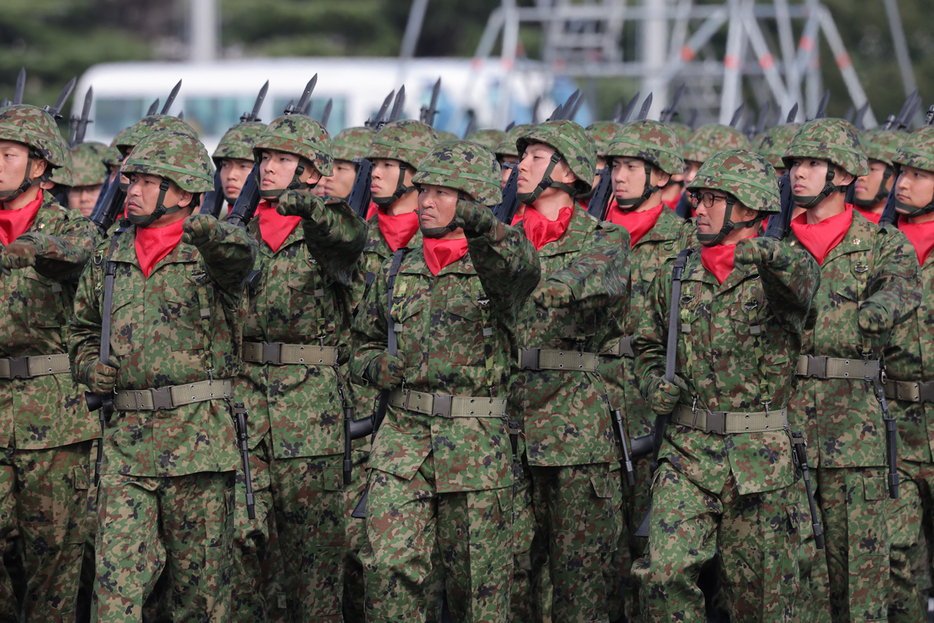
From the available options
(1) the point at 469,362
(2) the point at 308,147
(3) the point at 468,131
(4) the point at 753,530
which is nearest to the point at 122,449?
(1) the point at 469,362

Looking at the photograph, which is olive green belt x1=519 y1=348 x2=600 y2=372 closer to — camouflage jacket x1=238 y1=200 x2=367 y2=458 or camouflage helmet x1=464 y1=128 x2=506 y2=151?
camouflage jacket x1=238 y1=200 x2=367 y2=458

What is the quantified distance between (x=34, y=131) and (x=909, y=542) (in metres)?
5.15

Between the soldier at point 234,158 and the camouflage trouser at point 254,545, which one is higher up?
the soldier at point 234,158

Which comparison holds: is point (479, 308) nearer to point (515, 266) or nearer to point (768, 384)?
point (515, 266)

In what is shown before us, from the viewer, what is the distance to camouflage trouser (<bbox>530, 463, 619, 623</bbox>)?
6.84m

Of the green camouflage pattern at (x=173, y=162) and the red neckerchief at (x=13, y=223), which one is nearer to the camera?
the green camouflage pattern at (x=173, y=162)

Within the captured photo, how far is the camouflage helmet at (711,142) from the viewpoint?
9742 millimetres

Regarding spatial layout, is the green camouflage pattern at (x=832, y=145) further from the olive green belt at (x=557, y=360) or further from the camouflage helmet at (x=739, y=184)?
the olive green belt at (x=557, y=360)

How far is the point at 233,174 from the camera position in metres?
8.58

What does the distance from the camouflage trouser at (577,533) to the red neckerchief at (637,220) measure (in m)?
1.72

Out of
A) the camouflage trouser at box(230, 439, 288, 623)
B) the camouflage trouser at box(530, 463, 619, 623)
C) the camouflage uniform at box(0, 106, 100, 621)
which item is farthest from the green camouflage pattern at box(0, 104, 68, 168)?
the camouflage trouser at box(530, 463, 619, 623)

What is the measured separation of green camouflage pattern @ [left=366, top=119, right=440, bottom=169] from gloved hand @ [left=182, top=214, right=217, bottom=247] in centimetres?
251

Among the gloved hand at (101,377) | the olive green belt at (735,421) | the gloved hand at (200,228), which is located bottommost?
the olive green belt at (735,421)

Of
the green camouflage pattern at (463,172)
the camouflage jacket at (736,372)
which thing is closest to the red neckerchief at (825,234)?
the camouflage jacket at (736,372)
